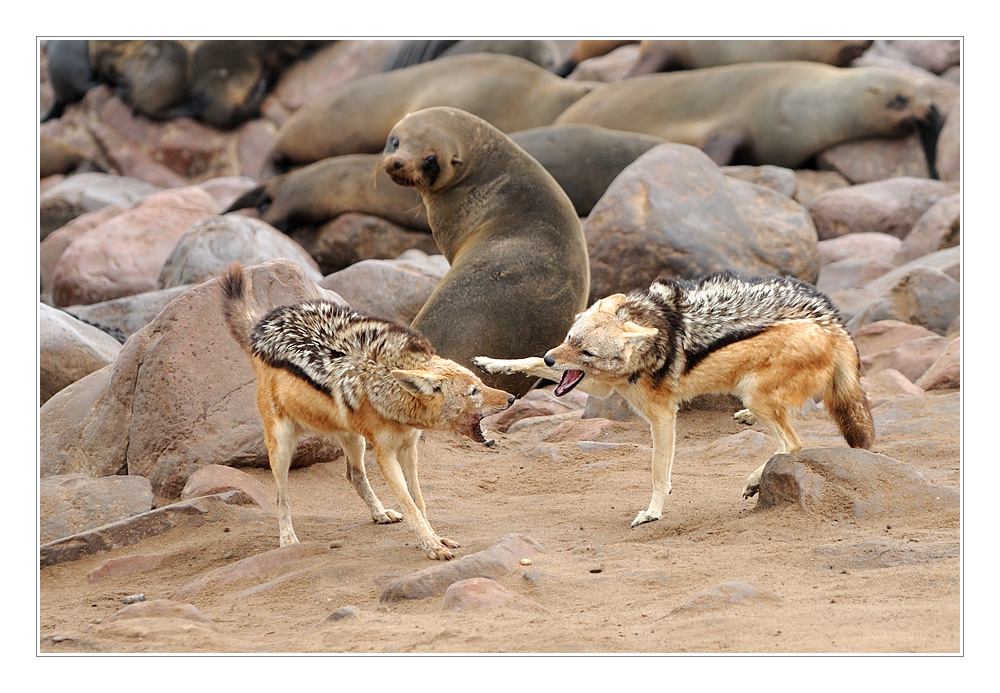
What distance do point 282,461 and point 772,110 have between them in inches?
484

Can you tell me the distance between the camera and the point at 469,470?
7.23 m

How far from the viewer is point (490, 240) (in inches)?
404

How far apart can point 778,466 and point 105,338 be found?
21.3ft

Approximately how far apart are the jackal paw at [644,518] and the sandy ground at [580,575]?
0.03 m

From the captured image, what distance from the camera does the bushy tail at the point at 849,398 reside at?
5.70m

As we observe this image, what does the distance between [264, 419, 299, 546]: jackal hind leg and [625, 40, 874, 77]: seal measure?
14110 mm

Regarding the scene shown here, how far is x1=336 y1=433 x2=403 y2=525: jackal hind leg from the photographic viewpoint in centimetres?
595

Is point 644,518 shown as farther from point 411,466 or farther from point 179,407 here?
point 179,407

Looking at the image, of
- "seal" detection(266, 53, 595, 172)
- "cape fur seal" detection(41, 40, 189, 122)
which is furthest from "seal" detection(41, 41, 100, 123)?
"seal" detection(266, 53, 595, 172)

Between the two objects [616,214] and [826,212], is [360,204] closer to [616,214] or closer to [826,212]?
[616,214]

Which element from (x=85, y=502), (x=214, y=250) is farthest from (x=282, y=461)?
Result: (x=214, y=250)

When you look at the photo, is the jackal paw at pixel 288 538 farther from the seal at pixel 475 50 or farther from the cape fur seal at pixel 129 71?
the cape fur seal at pixel 129 71

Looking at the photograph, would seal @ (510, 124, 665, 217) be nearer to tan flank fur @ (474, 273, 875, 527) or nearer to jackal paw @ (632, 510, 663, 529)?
tan flank fur @ (474, 273, 875, 527)

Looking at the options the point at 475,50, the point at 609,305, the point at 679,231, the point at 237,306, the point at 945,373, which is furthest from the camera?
the point at 475,50
